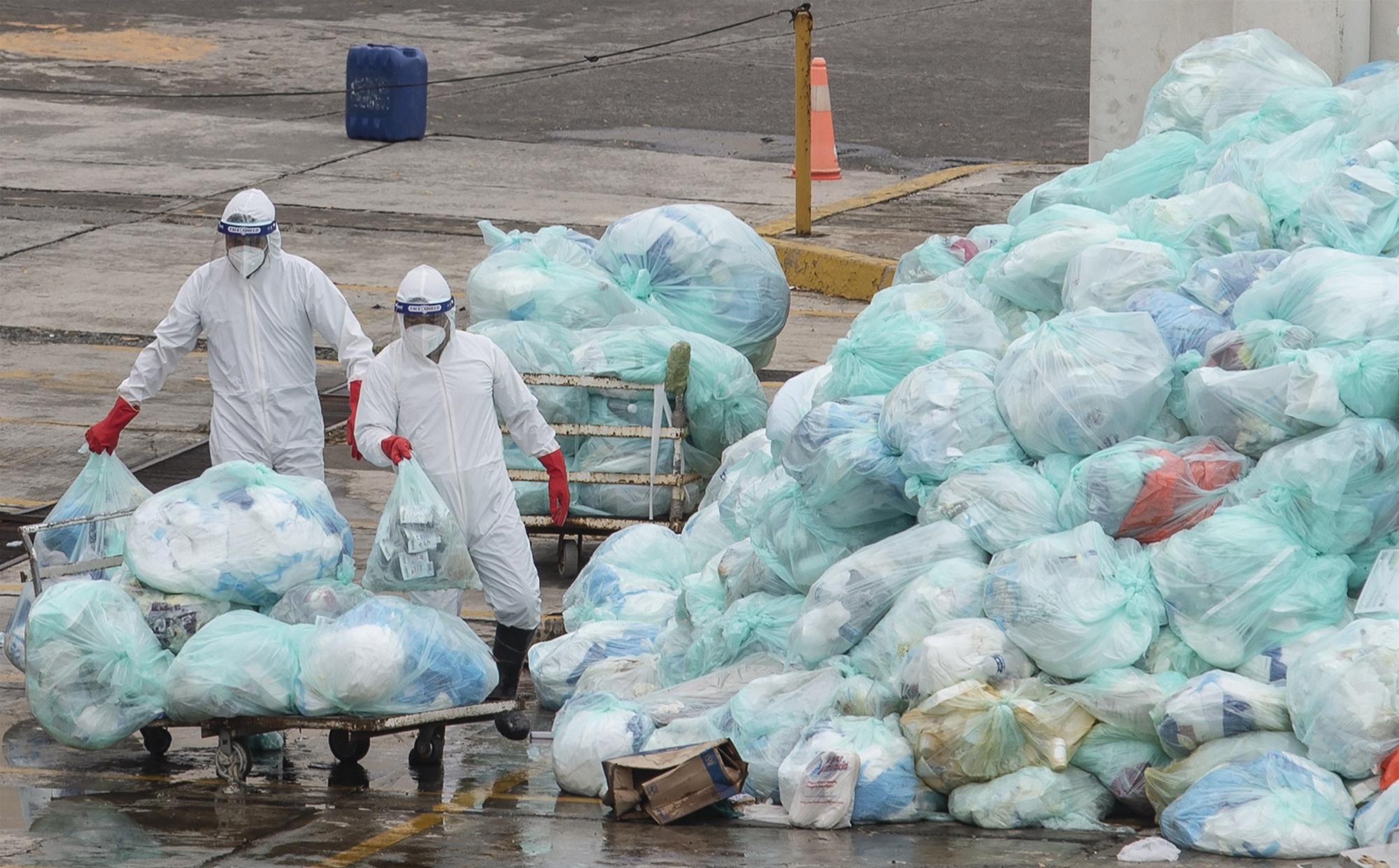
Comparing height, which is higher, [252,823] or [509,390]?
[509,390]

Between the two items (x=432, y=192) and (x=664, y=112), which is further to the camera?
(x=664, y=112)

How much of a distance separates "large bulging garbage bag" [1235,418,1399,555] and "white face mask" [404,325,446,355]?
8.53ft

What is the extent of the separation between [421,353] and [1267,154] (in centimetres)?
304

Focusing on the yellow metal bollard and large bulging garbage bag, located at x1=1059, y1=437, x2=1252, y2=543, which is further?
the yellow metal bollard

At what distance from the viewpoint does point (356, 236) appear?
590 inches

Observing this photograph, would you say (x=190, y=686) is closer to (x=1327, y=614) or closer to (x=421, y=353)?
(x=421, y=353)

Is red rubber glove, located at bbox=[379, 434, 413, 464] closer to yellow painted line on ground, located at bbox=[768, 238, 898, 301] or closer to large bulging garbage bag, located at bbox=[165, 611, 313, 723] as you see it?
large bulging garbage bag, located at bbox=[165, 611, 313, 723]

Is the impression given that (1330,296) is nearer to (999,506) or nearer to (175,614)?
(999,506)

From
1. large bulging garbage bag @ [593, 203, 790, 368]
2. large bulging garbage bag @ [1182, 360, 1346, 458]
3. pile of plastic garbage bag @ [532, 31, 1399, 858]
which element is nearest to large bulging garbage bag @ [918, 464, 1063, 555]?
pile of plastic garbage bag @ [532, 31, 1399, 858]

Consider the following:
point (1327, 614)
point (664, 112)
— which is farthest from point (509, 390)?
point (664, 112)

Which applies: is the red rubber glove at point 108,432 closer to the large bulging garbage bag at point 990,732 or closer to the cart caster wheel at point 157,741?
the cart caster wheel at point 157,741

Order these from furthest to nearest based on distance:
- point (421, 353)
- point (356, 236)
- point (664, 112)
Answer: point (664, 112), point (356, 236), point (421, 353)

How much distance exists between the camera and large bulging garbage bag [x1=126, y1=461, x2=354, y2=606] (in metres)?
6.50

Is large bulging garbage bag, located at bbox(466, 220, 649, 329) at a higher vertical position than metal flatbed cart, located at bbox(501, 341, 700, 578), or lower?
higher
